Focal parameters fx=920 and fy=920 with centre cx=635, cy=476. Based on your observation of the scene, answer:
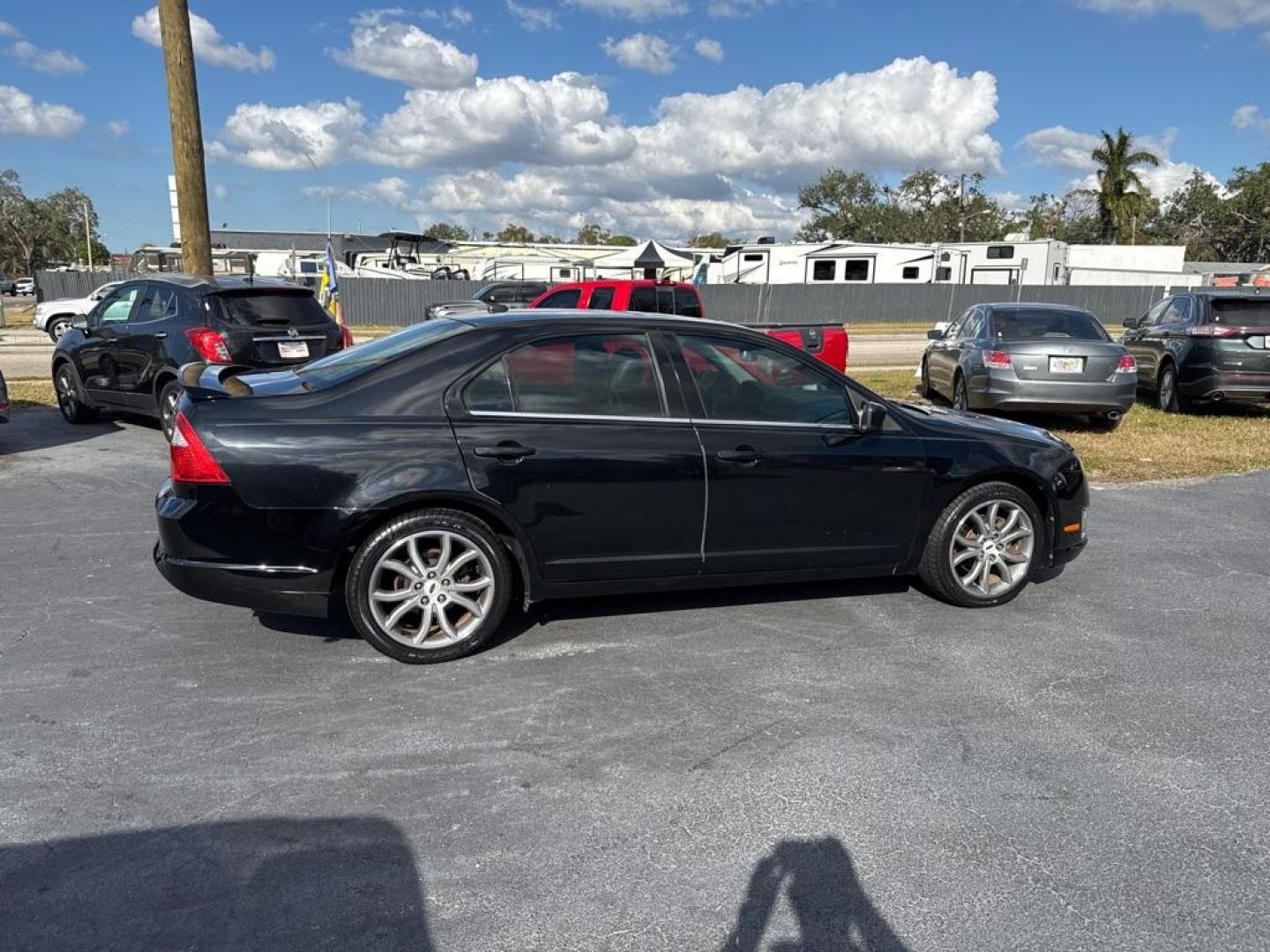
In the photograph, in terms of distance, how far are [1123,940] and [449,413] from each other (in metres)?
3.17

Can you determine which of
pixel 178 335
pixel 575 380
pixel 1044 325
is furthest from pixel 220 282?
pixel 1044 325

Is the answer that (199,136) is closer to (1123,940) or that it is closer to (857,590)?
(857,590)

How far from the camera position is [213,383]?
14.5ft

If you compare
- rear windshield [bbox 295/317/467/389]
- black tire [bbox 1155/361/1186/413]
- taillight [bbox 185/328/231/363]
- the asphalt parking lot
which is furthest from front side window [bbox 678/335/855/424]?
black tire [bbox 1155/361/1186/413]

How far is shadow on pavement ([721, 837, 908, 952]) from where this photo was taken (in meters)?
2.49

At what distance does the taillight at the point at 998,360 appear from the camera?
10047 millimetres

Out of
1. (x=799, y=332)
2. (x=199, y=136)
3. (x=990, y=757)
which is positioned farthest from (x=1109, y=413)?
(x=199, y=136)

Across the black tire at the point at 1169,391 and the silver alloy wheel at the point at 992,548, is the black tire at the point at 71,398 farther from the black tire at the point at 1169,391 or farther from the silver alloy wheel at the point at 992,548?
the black tire at the point at 1169,391

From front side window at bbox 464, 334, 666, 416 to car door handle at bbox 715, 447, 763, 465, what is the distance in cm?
36

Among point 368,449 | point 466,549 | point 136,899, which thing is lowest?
point 136,899

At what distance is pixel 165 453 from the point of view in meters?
8.82

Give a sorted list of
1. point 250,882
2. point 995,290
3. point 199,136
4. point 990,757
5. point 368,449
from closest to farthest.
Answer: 1. point 250,882
2. point 990,757
3. point 368,449
4. point 199,136
5. point 995,290

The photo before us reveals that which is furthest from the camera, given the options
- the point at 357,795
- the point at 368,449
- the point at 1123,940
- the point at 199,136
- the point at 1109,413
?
the point at 199,136

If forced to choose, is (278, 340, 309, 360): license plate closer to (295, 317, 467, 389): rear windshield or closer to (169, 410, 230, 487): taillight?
(295, 317, 467, 389): rear windshield
